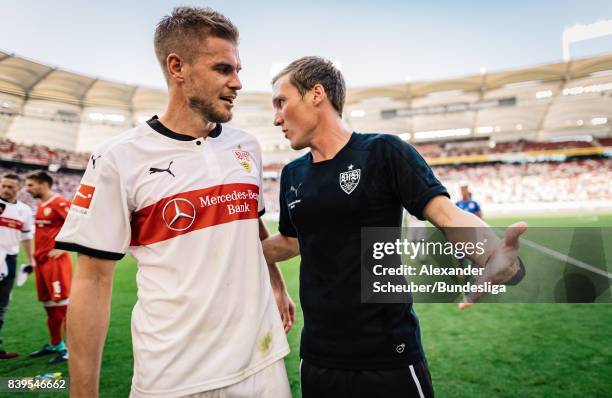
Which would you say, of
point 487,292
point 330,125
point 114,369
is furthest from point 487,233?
point 114,369

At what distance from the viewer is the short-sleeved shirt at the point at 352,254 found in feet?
5.36

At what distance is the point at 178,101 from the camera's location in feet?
5.52

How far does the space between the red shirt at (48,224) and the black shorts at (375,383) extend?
4818mm

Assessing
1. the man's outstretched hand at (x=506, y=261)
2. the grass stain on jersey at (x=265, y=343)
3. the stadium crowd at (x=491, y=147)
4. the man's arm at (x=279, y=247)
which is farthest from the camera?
the stadium crowd at (x=491, y=147)

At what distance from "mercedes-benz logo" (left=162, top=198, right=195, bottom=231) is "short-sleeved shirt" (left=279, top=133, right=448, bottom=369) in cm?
58

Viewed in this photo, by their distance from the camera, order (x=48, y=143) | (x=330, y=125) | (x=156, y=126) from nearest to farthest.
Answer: (x=156, y=126) < (x=330, y=125) < (x=48, y=143)

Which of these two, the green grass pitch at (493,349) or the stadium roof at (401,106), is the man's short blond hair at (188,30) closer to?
the green grass pitch at (493,349)

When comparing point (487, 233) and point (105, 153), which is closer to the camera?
point (487, 233)

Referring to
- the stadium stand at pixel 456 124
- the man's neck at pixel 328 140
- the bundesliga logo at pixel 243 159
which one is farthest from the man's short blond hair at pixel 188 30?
the stadium stand at pixel 456 124

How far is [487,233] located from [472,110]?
151ft

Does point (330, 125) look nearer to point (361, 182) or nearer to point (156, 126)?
point (361, 182)

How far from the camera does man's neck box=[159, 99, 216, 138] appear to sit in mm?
1649

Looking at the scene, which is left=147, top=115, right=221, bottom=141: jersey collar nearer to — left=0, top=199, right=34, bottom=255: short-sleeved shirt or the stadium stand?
left=0, top=199, right=34, bottom=255: short-sleeved shirt

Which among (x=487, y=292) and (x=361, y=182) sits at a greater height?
(x=361, y=182)
